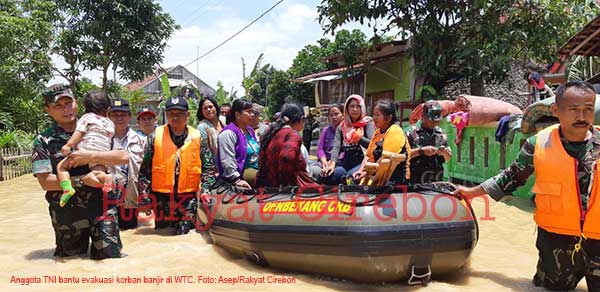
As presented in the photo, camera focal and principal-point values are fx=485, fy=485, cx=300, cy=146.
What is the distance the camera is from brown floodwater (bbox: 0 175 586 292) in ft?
10.6

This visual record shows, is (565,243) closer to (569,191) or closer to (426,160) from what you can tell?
(569,191)

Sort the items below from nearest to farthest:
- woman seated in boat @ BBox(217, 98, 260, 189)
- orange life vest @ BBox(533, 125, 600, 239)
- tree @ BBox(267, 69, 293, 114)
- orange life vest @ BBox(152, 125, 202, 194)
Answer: orange life vest @ BBox(533, 125, 600, 239) → woman seated in boat @ BBox(217, 98, 260, 189) → orange life vest @ BBox(152, 125, 202, 194) → tree @ BBox(267, 69, 293, 114)

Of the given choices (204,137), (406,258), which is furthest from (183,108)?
(406,258)

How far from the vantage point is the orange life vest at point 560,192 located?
113 inches

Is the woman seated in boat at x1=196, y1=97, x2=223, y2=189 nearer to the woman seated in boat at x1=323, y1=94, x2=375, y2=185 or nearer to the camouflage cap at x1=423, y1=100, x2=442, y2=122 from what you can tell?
the woman seated in boat at x1=323, y1=94, x2=375, y2=185

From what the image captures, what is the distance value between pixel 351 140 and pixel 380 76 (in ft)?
35.7

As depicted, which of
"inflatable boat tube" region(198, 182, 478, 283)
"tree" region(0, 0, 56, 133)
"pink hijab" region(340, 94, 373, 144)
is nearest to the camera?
"inflatable boat tube" region(198, 182, 478, 283)

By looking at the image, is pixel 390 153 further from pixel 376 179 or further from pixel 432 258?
pixel 432 258

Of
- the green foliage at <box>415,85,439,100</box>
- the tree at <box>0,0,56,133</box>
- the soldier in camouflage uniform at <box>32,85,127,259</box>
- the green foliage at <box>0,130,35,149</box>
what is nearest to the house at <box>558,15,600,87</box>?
the green foliage at <box>415,85,439,100</box>

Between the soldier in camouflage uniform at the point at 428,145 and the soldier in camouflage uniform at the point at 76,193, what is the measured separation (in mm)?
2457

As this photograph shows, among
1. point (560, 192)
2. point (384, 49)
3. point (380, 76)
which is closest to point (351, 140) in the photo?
point (560, 192)

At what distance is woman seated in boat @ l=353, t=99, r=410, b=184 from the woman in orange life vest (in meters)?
1.04

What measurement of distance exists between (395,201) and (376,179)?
0.35 metres

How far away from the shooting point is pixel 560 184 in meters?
2.95
